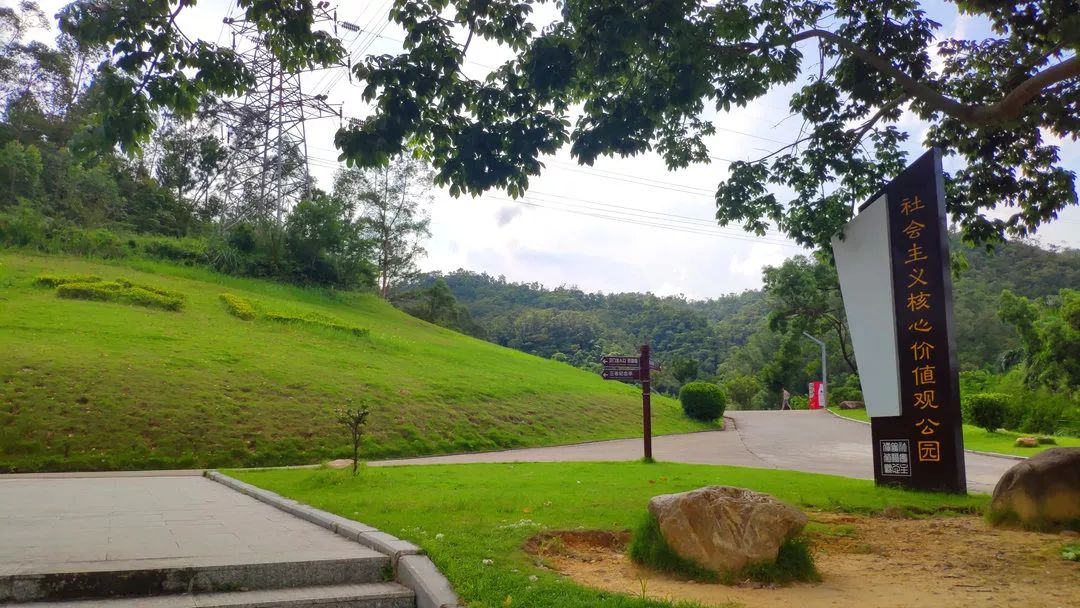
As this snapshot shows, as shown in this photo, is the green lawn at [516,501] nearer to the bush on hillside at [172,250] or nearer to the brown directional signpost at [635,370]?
the brown directional signpost at [635,370]

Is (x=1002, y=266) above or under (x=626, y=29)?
above

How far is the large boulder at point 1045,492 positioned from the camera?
684 centimetres

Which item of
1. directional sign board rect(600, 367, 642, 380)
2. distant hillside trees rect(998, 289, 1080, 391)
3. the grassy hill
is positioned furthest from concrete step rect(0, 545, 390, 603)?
distant hillside trees rect(998, 289, 1080, 391)

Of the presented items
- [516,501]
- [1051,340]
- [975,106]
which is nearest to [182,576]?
[516,501]

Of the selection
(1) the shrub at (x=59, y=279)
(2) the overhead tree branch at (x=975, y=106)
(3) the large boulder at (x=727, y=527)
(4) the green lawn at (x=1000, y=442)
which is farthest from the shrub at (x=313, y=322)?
(3) the large boulder at (x=727, y=527)

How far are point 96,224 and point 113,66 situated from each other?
130 ft

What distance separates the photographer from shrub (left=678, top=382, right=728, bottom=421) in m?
30.1

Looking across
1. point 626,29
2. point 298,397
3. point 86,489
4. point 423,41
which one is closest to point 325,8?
point 423,41

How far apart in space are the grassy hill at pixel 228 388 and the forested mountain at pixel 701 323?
62.5 feet

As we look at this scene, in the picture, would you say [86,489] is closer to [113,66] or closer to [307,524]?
[307,524]

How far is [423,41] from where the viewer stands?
264 inches

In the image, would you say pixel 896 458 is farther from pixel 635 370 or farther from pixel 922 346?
pixel 635 370

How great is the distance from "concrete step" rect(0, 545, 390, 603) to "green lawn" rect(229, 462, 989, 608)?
612mm

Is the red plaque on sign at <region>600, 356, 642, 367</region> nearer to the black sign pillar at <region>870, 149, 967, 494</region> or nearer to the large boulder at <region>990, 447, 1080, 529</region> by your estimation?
the black sign pillar at <region>870, 149, 967, 494</region>
